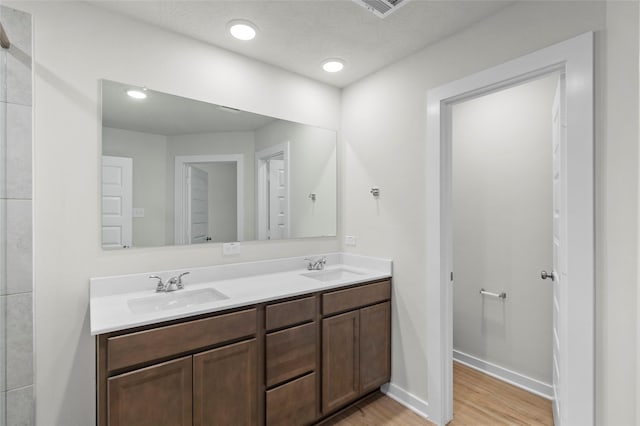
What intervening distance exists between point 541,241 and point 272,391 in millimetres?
2142

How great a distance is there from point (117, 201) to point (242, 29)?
1.26 metres

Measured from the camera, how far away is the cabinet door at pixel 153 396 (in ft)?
4.16

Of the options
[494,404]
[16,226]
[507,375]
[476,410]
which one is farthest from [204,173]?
[507,375]

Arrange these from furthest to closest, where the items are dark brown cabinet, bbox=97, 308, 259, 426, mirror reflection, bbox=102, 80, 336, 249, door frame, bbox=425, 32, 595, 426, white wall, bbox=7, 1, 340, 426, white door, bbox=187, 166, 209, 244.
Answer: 1. white door, bbox=187, 166, 209, 244
2. mirror reflection, bbox=102, 80, 336, 249
3. white wall, bbox=7, 1, 340, 426
4. door frame, bbox=425, 32, 595, 426
5. dark brown cabinet, bbox=97, 308, 259, 426

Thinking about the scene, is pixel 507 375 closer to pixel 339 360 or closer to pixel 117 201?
pixel 339 360

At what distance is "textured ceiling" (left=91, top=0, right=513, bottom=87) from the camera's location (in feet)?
5.58

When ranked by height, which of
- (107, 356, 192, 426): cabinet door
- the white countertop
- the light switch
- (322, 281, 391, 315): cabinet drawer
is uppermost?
the light switch

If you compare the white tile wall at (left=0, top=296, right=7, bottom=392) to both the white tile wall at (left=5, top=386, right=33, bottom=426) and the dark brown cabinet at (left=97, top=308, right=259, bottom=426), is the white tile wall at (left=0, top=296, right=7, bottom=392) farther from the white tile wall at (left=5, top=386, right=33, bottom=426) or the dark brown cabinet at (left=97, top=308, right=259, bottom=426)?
the dark brown cabinet at (left=97, top=308, right=259, bottom=426)

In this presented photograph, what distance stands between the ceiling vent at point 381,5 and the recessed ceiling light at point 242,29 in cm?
66

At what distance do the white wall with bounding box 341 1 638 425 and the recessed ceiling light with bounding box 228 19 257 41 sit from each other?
1016mm

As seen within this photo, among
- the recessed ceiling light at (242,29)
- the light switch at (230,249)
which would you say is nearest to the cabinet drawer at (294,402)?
the light switch at (230,249)

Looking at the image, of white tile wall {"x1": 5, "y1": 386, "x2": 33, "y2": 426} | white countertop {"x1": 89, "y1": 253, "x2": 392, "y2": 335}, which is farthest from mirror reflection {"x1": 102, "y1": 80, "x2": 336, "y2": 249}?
white tile wall {"x1": 5, "y1": 386, "x2": 33, "y2": 426}

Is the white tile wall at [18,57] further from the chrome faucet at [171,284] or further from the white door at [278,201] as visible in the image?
the white door at [278,201]

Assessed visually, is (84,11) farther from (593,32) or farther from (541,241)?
(541,241)
